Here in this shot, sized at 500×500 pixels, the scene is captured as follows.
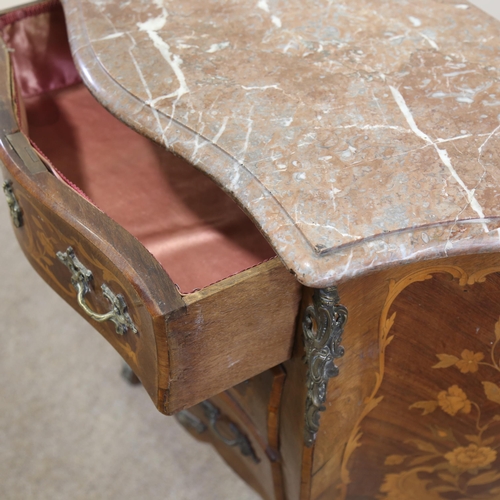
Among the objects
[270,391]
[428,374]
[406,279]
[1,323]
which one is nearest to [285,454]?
[270,391]

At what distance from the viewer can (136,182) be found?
0.98 metres

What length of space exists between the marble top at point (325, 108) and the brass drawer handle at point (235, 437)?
0.50 metres

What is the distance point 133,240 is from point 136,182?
0.41 m

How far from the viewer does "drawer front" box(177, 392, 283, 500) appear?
93 centimetres

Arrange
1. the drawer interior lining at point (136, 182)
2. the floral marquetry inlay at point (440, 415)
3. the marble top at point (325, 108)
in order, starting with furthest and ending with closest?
the drawer interior lining at point (136, 182) < the floral marquetry inlay at point (440, 415) < the marble top at point (325, 108)

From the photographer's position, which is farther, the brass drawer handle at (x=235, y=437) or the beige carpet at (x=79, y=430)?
the beige carpet at (x=79, y=430)

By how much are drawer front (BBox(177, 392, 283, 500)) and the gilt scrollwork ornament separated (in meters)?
0.31

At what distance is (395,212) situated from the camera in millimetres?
558

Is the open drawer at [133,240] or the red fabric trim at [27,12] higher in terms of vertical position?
the red fabric trim at [27,12]

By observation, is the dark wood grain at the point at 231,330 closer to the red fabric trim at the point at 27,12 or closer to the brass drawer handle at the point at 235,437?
the brass drawer handle at the point at 235,437

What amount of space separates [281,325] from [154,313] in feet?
0.52

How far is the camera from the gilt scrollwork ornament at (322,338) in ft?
1.86

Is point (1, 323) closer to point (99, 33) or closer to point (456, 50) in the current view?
point (99, 33)

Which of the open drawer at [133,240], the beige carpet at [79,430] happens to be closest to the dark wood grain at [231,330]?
the open drawer at [133,240]
